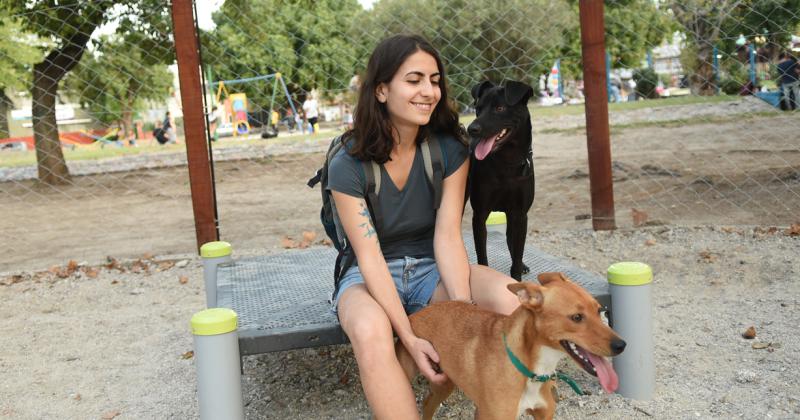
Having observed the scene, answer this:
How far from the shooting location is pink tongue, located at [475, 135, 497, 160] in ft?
9.64

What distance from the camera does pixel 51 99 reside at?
9781mm

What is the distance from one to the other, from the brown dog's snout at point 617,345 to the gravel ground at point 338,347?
0.89 m


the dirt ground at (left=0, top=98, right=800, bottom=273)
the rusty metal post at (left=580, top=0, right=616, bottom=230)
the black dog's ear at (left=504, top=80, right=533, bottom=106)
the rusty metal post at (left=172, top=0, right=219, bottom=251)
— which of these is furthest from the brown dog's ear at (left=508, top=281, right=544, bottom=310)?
the dirt ground at (left=0, top=98, right=800, bottom=273)

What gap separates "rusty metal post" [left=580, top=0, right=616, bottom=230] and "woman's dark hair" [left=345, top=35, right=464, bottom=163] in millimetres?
2616

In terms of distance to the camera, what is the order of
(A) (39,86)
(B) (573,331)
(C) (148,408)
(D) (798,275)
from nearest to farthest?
(B) (573,331) < (C) (148,408) < (D) (798,275) < (A) (39,86)

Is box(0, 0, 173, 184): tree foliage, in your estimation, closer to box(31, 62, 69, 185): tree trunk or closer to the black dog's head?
box(31, 62, 69, 185): tree trunk

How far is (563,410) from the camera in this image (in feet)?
8.72

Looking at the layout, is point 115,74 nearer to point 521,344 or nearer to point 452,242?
point 452,242

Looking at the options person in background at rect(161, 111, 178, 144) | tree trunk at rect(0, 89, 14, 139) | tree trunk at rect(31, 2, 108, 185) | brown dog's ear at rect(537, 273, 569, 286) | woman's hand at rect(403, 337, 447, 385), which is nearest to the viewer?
brown dog's ear at rect(537, 273, 569, 286)

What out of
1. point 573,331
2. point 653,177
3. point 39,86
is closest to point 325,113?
point 39,86

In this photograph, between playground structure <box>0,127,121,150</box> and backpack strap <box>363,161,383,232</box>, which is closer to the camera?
backpack strap <box>363,161,383,232</box>

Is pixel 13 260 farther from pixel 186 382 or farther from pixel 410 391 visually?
pixel 410 391

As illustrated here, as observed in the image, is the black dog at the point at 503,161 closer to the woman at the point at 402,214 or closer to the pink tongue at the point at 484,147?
the pink tongue at the point at 484,147

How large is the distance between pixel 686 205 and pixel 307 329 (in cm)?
443
